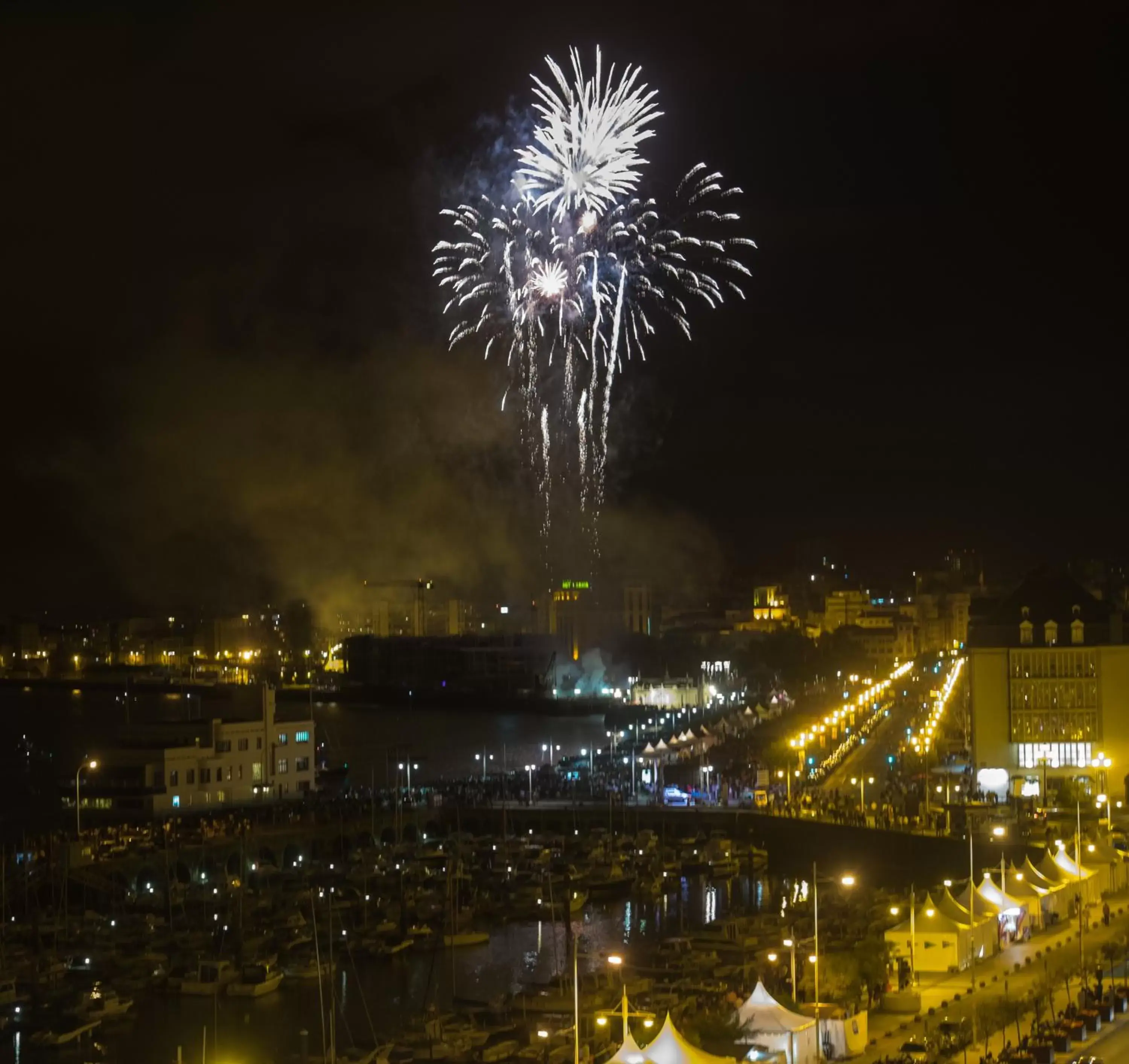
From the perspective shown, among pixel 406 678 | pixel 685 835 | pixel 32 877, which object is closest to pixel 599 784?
pixel 685 835

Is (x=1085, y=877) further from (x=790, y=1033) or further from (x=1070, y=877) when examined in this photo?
(x=790, y=1033)

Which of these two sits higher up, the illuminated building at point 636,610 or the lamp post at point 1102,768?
the illuminated building at point 636,610

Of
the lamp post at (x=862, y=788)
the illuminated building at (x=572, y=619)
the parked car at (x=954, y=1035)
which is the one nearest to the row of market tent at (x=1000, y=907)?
the parked car at (x=954, y=1035)

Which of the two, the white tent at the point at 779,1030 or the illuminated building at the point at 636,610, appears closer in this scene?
the white tent at the point at 779,1030

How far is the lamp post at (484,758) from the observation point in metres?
22.5

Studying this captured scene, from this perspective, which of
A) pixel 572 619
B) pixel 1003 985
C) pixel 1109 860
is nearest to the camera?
pixel 1003 985

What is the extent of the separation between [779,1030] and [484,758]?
61.1 feet

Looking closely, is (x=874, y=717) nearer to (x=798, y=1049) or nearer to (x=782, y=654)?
(x=782, y=654)

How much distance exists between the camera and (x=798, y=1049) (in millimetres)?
6062

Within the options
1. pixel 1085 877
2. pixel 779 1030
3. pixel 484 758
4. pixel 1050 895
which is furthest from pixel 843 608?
pixel 779 1030

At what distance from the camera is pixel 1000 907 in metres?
8.31

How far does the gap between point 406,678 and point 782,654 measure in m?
10.9

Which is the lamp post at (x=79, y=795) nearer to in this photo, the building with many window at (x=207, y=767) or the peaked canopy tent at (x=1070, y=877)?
the building with many window at (x=207, y=767)

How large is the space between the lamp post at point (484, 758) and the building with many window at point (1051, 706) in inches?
307
